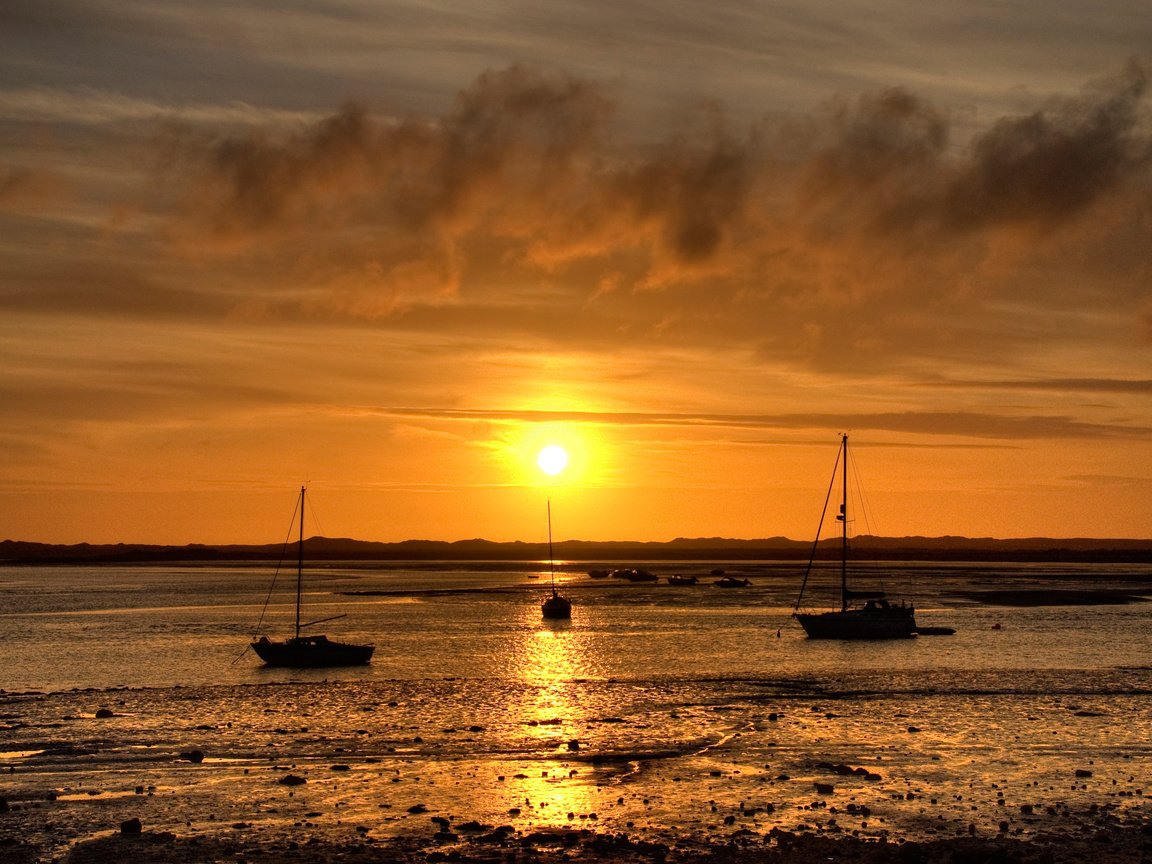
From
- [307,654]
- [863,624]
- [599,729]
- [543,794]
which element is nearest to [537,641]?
[307,654]

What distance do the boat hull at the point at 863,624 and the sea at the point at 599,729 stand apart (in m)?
1.50

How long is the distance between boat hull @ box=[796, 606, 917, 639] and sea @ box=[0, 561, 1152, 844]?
1497mm

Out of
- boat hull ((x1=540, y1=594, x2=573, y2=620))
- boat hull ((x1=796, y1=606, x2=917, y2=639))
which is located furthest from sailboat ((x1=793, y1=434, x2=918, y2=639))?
boat hull ((x1=540, y1=594, x2=573, y2=620))

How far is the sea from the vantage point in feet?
112

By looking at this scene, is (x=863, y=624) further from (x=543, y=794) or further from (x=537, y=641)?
(x=543, y=794)

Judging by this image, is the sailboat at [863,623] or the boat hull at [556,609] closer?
the sailboat at [863,623]

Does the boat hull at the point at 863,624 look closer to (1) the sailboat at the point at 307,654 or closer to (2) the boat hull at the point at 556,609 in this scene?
(2) the boat hull at the point at 556,609

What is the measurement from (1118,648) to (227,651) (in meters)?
64.0

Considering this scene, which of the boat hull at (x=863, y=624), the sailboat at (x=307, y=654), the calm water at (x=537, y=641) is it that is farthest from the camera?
the boat hull at (x=863, y=624)

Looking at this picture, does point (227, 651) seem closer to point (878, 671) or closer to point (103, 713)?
point (103, 713)

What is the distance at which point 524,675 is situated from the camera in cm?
7062

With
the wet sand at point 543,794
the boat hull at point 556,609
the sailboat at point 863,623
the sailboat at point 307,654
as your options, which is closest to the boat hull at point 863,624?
the sailboat at point 863,623

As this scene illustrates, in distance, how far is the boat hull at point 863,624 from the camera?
9175 centimetres

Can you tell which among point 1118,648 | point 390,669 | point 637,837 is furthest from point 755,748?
point 1118,648
